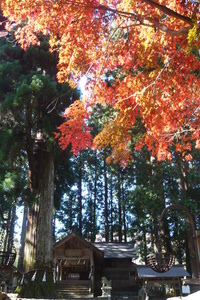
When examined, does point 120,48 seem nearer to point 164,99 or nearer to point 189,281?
point 164,99

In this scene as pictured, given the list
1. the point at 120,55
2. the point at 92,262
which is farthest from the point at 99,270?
the point at 120,55

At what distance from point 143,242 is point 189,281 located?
22.1ft

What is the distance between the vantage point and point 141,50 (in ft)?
20.0

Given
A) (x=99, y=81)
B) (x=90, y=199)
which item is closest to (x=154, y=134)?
(x=99, y=81)

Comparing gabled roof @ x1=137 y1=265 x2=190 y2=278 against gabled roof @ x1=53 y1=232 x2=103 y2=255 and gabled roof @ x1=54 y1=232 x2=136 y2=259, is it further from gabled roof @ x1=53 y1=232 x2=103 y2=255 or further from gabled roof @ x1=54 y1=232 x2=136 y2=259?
gabled roof @ x1=54 y1=232 x2=136 y2=259

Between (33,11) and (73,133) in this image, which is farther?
(73,133)

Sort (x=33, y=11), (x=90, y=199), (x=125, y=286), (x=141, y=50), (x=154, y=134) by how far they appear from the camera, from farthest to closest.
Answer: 1. (x=90, y=199)
2. (x=125, y=286)
3. (x=154, y=134)
4. (x=141, y=50)
5. (x=33, y=11)

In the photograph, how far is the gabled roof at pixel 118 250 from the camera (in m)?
17.2

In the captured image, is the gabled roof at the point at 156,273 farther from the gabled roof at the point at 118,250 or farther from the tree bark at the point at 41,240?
the tree bark at the point at 41,240

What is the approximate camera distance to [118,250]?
18094 mm

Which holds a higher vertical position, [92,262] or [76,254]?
[76,254]

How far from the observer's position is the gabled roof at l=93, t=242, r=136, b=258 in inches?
679

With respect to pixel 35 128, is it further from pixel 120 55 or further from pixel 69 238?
pixel 69 238

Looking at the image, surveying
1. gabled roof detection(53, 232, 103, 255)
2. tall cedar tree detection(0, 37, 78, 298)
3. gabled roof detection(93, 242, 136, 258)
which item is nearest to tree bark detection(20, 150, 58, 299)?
tall cedar tree detection(0, 37, 78, 298)
